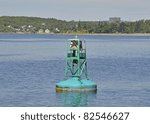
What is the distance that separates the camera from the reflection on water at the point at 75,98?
43188mm

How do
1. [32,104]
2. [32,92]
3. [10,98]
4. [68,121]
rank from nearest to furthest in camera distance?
1. [68,121]
2. [32,104]
3. [10,98]
4. [32,92]

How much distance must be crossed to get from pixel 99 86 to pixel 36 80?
1050cm

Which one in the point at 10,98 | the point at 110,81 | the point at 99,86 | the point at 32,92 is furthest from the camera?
the point at 110,81

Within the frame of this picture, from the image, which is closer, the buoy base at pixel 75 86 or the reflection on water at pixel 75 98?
the reflection on water at pixel 75 98

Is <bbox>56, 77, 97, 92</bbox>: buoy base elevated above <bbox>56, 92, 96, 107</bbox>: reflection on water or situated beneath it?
elevated above

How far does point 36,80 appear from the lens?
2479 inches

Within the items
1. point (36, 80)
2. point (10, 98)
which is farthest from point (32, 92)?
point (36, 80)

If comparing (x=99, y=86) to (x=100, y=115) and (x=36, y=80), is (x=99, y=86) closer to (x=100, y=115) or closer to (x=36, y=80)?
(x=36, y=80)

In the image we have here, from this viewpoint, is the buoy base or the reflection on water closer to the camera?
the reflection on water

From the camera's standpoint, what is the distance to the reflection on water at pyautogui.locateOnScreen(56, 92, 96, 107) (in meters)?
43.2

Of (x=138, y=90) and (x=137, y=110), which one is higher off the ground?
(x=137, y=110)

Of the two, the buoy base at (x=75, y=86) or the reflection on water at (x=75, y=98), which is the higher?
the buoy base at (x=75, y=86)

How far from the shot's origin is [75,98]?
149 feet

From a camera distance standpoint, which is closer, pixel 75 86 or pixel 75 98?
pixel 75 98
